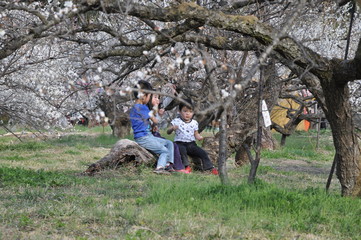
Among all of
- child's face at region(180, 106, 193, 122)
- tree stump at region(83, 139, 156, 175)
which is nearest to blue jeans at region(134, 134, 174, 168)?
tree stump at region(83, 139, 156, 175)

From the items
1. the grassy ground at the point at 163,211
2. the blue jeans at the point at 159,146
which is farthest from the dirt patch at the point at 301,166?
the grassy ground at the point at 163,211

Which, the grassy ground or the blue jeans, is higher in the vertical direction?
the blue jeans

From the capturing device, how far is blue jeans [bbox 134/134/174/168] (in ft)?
33.1

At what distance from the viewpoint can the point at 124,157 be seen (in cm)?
1003

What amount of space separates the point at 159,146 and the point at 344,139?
13.5 ft

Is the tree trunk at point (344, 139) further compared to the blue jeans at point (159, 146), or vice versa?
the blue jeans at point (159, 146)

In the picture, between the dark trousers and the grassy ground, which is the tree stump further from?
the grassy ground

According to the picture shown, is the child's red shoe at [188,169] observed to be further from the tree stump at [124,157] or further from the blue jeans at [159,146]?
the tree stump at [124,157]

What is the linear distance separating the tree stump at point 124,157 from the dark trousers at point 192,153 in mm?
740

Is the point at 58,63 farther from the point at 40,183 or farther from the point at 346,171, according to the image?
the point at 346,171

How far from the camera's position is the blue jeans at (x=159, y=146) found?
10.1m

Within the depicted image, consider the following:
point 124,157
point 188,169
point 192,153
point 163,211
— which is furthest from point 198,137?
point 163,211

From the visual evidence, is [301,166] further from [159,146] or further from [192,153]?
[159,146]

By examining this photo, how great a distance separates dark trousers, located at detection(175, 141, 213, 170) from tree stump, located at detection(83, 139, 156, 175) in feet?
2.43
